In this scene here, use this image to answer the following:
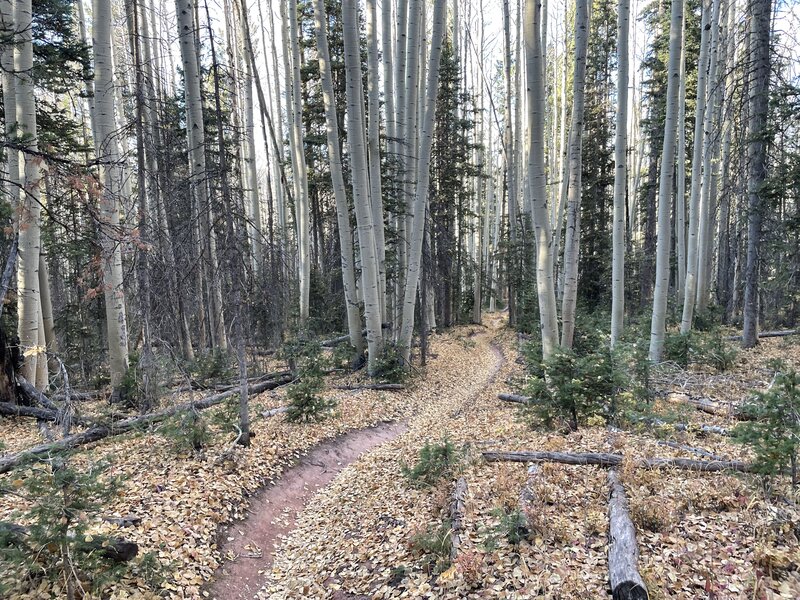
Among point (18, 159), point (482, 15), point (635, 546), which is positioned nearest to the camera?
point (635, 546)

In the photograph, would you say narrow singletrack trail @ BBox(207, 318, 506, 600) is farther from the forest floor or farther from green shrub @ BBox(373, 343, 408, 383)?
green shrub @ BBox(373, 343, 408, 383)

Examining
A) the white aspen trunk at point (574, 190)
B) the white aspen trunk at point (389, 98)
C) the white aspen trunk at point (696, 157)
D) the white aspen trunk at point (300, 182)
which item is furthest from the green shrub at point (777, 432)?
the white aspen trunk at point (300, 182)

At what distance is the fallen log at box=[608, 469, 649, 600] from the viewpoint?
9.19 feet

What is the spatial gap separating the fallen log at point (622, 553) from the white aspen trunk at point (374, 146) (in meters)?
7.96

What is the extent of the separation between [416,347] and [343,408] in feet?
22.5

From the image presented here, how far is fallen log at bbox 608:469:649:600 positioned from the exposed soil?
3.05 metres

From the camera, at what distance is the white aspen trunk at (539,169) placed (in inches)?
266

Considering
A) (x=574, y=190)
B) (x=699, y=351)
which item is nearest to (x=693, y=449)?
(x=574, y=190)

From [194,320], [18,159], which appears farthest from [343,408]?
[194,320]

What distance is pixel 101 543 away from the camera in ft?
10.6

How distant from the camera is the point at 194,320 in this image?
15219mm

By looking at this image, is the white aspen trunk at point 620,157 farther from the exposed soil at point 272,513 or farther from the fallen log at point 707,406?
the exposed soil at point 272,513

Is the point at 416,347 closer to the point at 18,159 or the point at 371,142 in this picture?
the point at 371,142

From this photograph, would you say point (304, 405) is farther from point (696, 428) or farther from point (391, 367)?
point (696, 428)
